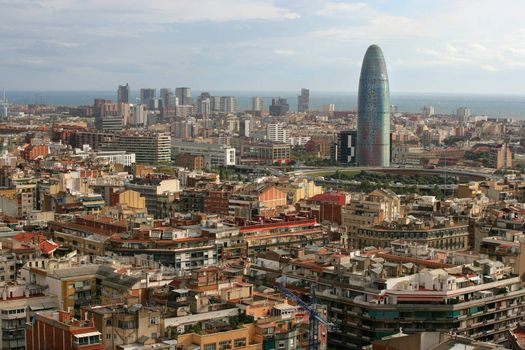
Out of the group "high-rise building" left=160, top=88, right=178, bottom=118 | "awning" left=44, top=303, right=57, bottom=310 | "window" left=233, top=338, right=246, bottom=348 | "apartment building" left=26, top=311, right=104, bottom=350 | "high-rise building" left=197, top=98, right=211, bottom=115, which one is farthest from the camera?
"high-rise building" left=197, top=98, right=211, bottom=115

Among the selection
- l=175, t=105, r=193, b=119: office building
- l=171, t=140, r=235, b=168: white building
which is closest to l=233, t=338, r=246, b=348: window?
l=171, t=140, r=235, b=168: white building

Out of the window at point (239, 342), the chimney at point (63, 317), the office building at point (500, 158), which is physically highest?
the chimney at point (63, 317)

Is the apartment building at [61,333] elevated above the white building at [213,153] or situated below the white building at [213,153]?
above

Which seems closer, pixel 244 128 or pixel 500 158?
pixel 500 158

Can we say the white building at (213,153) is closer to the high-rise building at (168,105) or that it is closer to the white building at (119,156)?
the white building at (119,156)

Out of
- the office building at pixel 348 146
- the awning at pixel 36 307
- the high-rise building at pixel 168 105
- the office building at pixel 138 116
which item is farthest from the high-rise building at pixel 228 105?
the awning at pixel 36 307

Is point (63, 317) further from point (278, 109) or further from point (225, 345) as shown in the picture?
point (278, 109)

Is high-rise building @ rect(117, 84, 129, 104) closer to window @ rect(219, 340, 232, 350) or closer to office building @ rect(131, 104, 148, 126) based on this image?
office building @ rect(131, 104, 148, 126)

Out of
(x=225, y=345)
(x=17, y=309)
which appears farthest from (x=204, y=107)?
(x=225, y=345)

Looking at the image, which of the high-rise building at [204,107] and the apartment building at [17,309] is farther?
the high-rise building at [204,107]
